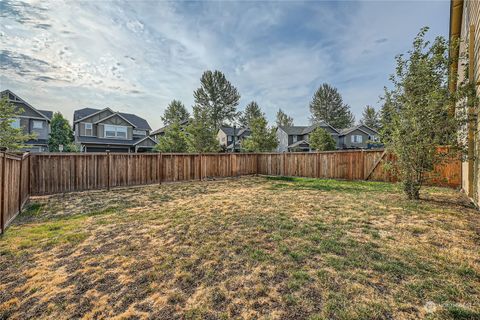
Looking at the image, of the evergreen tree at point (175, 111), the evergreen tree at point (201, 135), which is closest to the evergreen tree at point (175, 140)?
the evergreen tree at point (201, 135)

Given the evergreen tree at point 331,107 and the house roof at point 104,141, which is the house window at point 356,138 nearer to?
the evergreen tree at point 331,107

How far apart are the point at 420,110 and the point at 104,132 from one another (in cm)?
2649

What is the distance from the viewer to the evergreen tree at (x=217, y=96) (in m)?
34.8

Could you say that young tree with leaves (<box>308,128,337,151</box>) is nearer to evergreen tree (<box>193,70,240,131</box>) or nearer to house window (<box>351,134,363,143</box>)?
house window (<box>351,134,363,143</box>)

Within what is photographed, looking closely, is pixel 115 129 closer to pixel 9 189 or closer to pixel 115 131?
pixel 115 131

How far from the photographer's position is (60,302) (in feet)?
7.03

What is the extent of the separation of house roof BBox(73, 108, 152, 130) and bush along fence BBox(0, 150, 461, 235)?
18.0 m

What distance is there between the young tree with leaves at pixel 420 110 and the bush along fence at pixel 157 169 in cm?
66

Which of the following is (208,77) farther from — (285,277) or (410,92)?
(285,277)

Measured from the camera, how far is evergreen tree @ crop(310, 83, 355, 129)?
43094 millimetres

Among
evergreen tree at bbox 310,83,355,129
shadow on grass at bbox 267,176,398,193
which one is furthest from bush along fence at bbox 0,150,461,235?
evergreen tree at bbox 310,83,355,129

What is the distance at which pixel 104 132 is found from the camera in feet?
77.0

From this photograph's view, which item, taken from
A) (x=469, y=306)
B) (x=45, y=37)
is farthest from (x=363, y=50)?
(x=45, y=37)

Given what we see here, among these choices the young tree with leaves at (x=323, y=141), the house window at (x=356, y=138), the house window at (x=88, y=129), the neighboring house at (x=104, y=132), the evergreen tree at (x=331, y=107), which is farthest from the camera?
the evergreen tree at (x=331, y=107)
